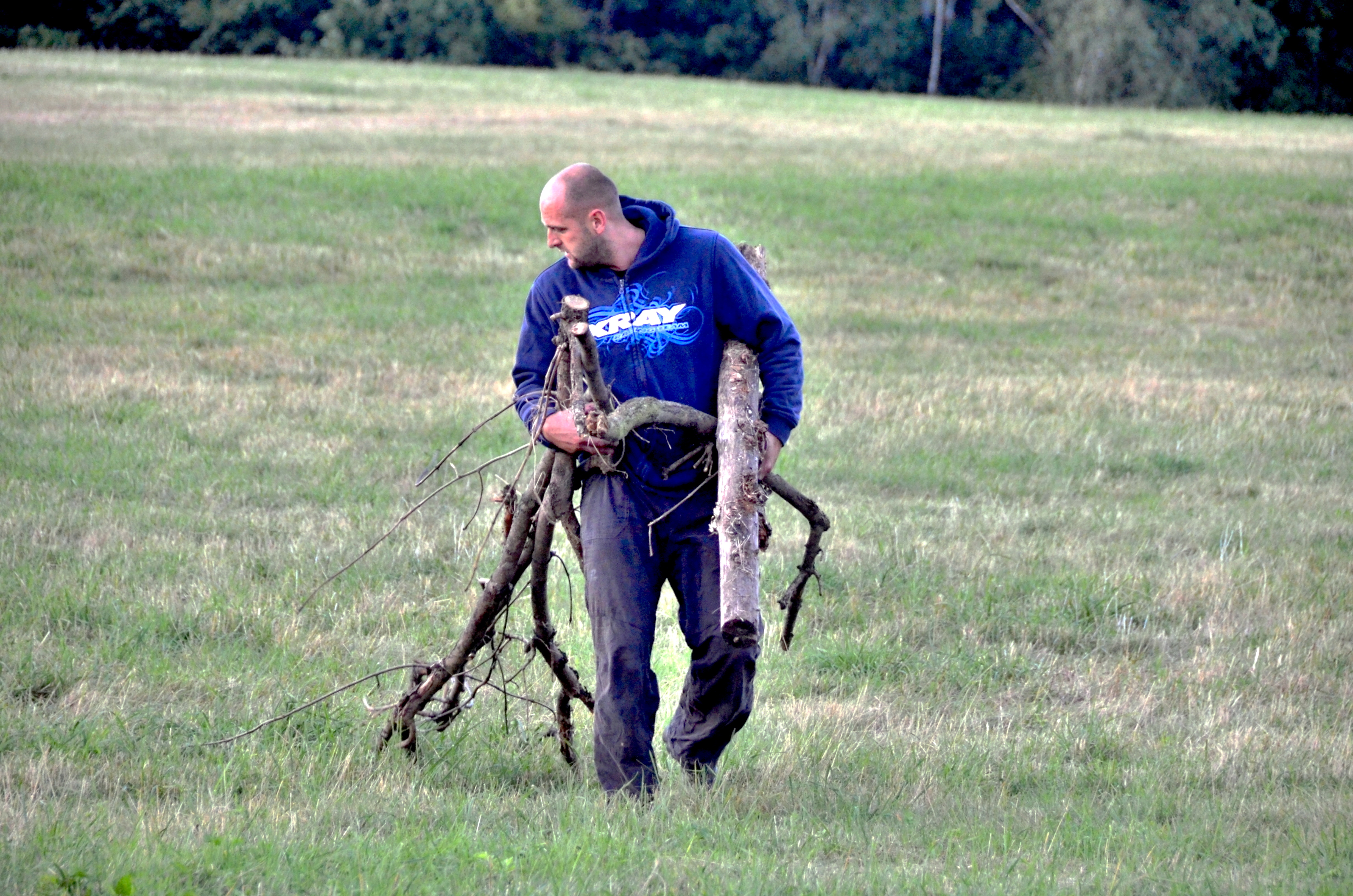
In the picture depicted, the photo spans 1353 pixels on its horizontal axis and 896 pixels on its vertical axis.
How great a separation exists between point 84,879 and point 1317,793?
4.34m

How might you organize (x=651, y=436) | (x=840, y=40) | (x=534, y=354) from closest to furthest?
(x=651, y=436), (x=534, y=354), (x=840, y=40)

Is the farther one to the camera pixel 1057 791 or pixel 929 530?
pixel 929 530

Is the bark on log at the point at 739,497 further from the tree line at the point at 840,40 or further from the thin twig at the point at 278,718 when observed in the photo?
the tree line at the point at 840,40

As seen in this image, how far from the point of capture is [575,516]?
5789 mm

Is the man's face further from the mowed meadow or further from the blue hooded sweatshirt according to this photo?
the mowed meadow

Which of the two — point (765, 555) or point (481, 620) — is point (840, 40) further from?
point (481, 620)

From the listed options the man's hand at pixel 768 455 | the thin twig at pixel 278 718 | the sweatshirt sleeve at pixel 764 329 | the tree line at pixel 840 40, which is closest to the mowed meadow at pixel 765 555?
the thin twig at pixel 278 718

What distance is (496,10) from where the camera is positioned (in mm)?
77312

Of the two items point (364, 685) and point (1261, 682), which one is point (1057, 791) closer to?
point (1261, 682)

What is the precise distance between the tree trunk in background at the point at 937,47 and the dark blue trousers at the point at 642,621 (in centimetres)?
8010

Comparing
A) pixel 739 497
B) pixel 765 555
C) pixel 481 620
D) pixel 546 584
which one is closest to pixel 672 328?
pixel 739 497

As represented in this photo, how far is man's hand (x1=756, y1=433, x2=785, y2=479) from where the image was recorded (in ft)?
18.1

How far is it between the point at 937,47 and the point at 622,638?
3261 inches

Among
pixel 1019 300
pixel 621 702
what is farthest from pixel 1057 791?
pixel 1019 300
